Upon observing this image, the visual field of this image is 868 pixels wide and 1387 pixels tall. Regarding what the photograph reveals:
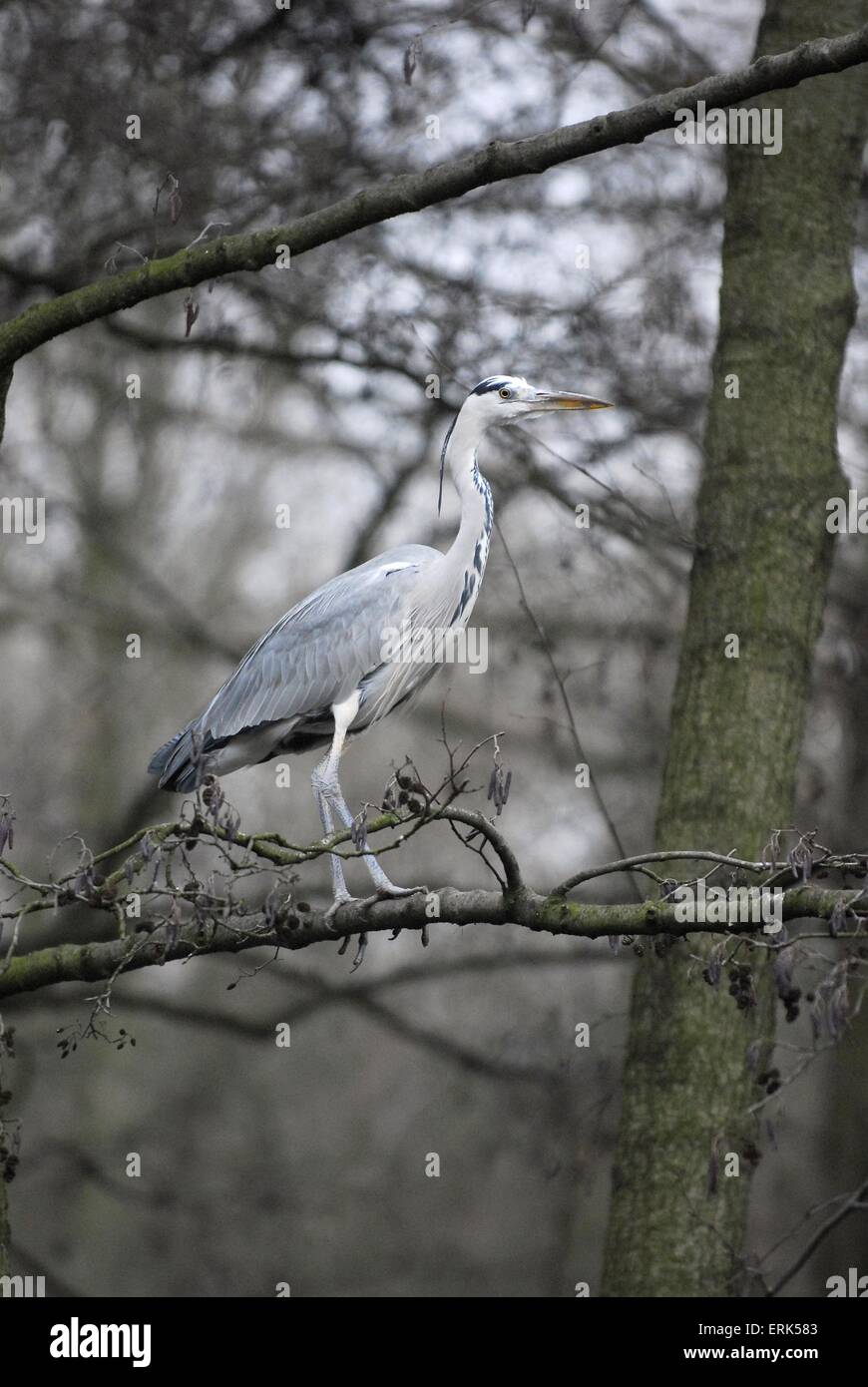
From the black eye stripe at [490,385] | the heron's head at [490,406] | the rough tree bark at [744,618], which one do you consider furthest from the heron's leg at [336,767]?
the black eye stripe at [490,385]

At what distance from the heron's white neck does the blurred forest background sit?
60cm

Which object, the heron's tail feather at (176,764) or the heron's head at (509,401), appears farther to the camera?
the heron's head at (509,401)

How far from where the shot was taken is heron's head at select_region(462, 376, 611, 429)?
762cm

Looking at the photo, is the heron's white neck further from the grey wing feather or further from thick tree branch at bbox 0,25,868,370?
thick tree branch at bbox 0,25,868,370

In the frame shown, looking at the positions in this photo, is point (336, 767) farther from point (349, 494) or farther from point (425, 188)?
point (349, 494)

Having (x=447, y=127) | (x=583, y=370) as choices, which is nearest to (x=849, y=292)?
(x=583, y=370)

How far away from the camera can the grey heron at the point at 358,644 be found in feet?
23.9

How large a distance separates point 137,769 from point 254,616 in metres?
1.85

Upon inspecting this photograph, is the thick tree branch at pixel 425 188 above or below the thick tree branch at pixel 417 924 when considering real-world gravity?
above

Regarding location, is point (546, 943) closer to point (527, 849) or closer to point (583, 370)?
point (527, 849)

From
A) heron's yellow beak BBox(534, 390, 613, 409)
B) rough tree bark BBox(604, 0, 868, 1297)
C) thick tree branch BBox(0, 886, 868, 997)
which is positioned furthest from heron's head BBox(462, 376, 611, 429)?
thick tree branch BBox(0, 886, 868, 997)

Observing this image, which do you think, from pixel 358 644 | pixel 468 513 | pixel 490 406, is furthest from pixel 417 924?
pixel 490 406

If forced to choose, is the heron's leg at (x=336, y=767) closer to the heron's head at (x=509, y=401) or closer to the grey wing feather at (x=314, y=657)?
the grey wing feather at (x=314, y=657)

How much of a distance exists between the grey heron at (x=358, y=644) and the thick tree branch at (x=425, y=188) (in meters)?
1.89
